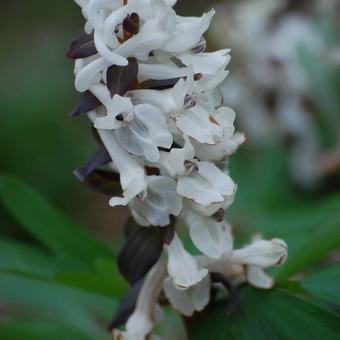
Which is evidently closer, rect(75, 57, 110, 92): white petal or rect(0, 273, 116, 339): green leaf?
rect(75, 57, 110, 92): white petal

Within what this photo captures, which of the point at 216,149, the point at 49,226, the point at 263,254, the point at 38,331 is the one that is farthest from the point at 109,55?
the point at 38,331

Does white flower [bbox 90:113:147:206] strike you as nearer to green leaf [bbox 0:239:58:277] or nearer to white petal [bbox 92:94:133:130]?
white petal [bbox 92:94:133:130]

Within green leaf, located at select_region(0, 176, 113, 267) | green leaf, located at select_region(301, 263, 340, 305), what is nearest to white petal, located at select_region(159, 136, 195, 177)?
green leaf, located at select_region(301, 263, 340, 305)

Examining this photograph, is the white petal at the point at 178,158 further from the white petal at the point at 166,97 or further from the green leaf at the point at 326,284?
the green leaf at the point at 326,284

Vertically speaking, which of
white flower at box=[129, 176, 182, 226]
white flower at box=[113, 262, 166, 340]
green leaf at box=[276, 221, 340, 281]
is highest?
white flower at box=[129, 176, 182, 226]

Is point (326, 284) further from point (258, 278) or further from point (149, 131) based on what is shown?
point (149, 131)

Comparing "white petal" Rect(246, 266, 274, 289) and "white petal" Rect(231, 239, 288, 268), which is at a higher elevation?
"white petal" Rect(231, 239, 288, 268)

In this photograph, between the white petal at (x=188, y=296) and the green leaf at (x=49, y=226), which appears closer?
the white petal at (x=188, y=296)

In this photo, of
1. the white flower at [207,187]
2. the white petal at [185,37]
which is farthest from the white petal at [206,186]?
the white petal at [185,37]
